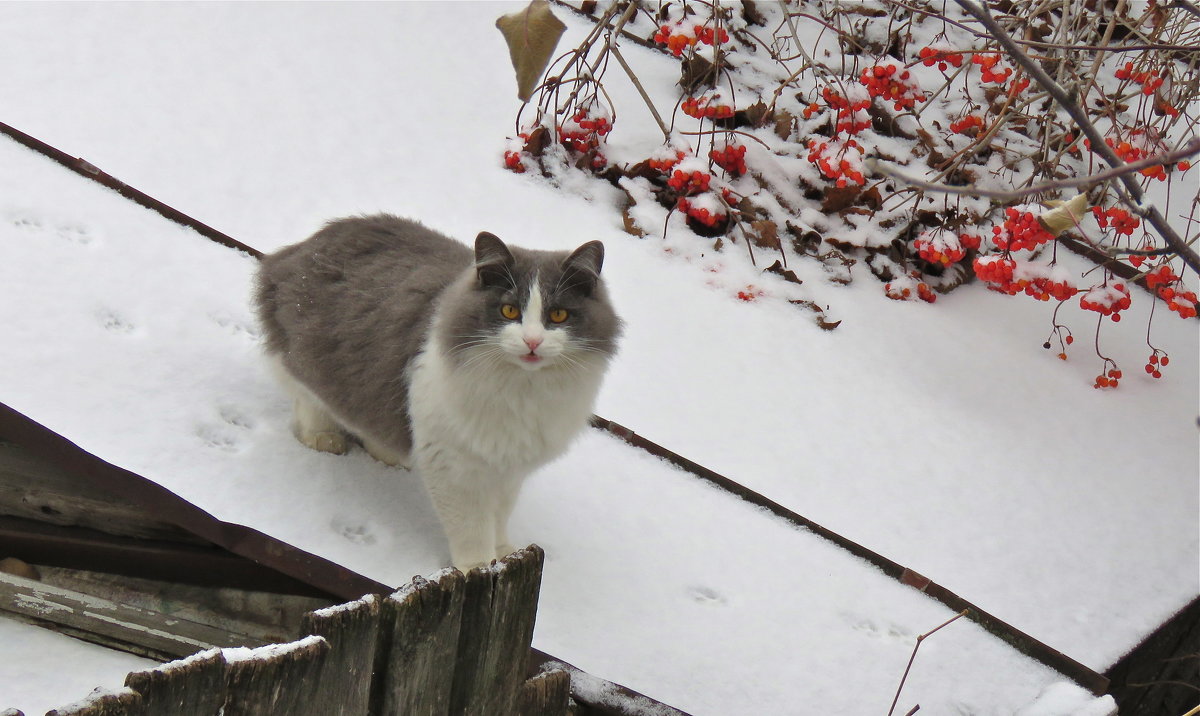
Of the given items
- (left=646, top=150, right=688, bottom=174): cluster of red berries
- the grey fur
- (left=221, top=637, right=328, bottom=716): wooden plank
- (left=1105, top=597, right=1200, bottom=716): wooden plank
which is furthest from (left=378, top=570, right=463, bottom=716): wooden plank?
(left=646, top=150, right=688, bottom=174): cluster of red berries

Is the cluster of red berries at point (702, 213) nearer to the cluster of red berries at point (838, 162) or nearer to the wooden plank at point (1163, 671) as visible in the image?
the cluster of red berries at point (838, 162)

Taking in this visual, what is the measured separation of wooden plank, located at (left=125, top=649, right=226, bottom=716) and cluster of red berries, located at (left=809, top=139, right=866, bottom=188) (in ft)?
12.2

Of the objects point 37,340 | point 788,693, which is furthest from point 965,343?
point 37,340

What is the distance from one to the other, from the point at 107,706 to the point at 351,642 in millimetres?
338

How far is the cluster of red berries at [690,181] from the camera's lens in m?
4.52

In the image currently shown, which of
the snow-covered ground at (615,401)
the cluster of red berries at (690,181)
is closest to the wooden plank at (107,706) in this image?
the snow-covered ground at (615,401)

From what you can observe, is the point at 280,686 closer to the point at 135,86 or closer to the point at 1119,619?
the point at 1119,619

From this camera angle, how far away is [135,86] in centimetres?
448

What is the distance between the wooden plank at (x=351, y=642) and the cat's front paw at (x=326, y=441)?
1.49 meters

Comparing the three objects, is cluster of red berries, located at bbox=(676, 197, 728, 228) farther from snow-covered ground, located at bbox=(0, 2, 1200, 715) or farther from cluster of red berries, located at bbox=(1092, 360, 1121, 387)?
cluster of red berries, located at bbox=(1092, 360, 1121, 387)

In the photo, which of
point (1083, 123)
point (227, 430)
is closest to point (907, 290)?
point (227, 430)

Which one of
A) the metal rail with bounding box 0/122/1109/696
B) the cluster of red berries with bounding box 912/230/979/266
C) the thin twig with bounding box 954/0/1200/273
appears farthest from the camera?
the cluster of red berries with bounding box 912/230/979/266

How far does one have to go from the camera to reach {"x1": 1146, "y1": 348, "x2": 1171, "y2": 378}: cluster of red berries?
448 centimetres

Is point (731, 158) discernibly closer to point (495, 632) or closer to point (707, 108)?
point (707, 108)
